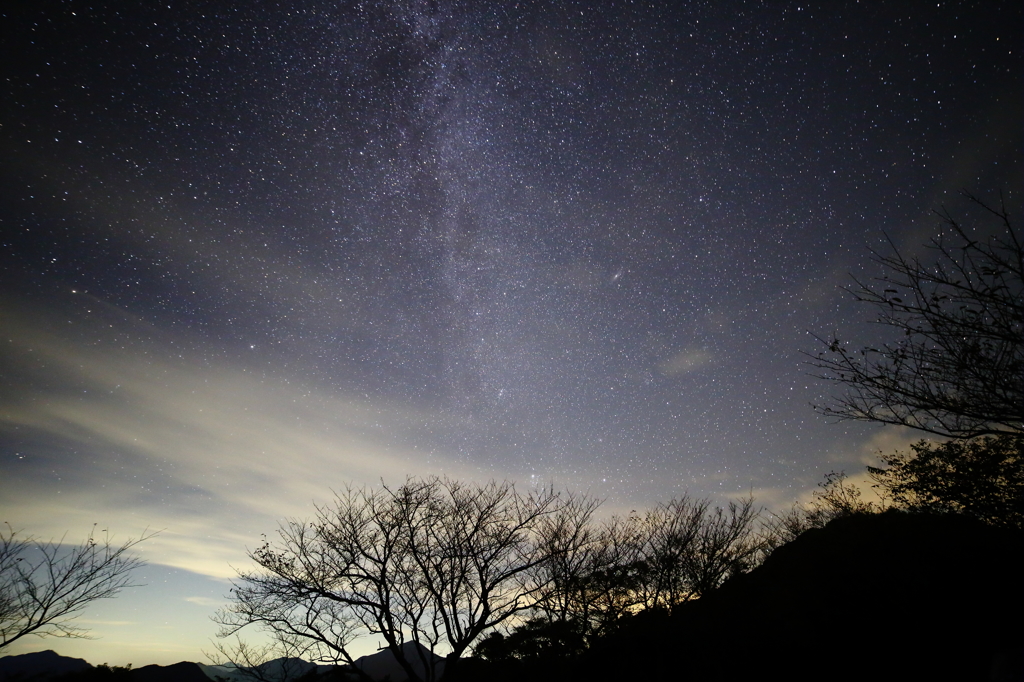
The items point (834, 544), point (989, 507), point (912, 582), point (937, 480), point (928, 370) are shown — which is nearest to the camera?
point (928, 370)

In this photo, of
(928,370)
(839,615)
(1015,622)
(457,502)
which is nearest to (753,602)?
(839,615)

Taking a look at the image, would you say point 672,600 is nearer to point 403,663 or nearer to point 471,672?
point 471,672

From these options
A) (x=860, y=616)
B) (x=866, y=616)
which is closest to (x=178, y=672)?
(x=860, y=616)

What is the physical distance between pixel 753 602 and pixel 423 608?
11987 mm

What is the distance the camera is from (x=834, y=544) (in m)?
14.1

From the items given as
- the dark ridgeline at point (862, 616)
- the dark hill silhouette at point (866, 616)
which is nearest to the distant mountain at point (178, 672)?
the dark ridgeline at point (862, 616)

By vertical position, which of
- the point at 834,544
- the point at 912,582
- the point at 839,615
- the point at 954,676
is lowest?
the point at 954,676

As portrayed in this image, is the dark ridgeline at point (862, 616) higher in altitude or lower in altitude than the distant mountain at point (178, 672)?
higher

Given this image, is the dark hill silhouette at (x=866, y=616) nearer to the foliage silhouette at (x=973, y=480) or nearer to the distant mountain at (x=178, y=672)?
the foliage silhouette at (x=973, y=480)

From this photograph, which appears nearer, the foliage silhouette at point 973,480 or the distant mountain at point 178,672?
the foliage silhouette at point 973,480

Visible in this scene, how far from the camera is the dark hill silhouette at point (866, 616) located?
790 cm

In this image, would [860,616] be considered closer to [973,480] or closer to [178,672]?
[973,480]

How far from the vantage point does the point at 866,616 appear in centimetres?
959

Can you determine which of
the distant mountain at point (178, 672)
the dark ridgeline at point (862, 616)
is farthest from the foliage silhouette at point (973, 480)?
the distant mountain at point (178, 672)
